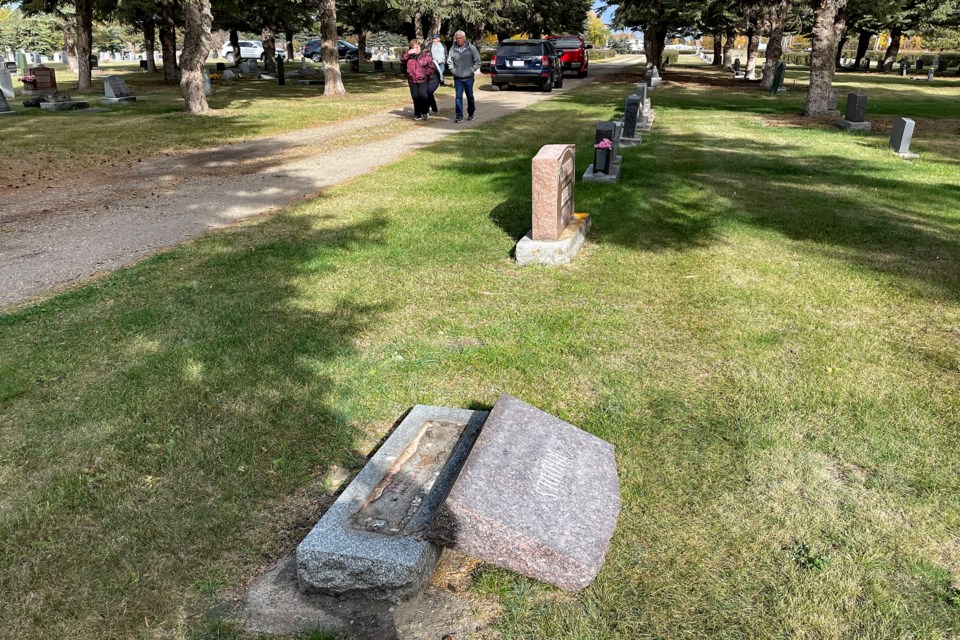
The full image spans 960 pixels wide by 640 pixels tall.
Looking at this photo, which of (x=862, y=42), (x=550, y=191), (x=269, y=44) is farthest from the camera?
(x=862, y=42)

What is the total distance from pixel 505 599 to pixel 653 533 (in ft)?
2.57

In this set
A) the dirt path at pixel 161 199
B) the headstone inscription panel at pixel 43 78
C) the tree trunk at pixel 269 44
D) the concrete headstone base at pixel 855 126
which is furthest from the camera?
the tree trunk at pixel 269 44

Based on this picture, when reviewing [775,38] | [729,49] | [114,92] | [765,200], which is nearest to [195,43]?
[114,92]

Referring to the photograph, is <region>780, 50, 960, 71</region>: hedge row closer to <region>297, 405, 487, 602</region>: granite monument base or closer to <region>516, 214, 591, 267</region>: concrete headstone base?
<region>516, 214, 591, 267</region>: concrete headstone base

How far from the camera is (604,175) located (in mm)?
9789

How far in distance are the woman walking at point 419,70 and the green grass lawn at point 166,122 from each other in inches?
96.4

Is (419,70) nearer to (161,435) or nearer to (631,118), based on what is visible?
(631,118)

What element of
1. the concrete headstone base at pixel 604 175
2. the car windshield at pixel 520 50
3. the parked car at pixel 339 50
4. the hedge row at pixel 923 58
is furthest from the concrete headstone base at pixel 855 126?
the parked car at pixel 339 50

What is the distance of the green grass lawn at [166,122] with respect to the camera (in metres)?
13.1

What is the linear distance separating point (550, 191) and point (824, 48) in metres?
13.5

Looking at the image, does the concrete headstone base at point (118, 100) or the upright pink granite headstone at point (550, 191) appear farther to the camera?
the concrete headstone base at point (118, 100)

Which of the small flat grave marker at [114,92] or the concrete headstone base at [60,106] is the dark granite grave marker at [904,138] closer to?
the concrete headstone base at [60,106]

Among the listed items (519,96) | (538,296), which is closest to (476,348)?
(538,296)

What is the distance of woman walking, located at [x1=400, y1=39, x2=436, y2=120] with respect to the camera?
15234mm
